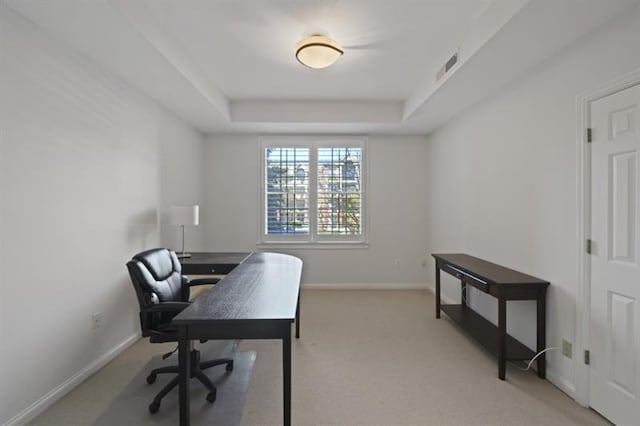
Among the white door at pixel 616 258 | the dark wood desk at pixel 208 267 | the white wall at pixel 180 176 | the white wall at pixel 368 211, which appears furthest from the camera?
the white wall at pixel 368 211

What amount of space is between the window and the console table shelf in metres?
1.91

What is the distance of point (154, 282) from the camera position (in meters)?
2.24

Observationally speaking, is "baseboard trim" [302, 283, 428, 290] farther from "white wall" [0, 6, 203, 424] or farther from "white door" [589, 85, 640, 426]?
"white door" [589, 85, 640, 426]

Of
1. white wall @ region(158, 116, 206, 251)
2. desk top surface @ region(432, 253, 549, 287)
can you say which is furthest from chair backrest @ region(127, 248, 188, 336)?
desk top surface @ region(432, 253, 549, 287)

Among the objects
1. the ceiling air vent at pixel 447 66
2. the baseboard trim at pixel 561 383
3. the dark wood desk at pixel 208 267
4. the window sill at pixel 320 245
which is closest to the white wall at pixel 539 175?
the baseboard trim at pixel 561 383

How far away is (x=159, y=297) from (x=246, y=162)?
315cm

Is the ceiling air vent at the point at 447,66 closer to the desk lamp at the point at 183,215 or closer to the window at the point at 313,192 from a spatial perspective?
the window at the point at 313,192

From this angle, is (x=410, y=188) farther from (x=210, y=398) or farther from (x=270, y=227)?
(x=210, y=398)

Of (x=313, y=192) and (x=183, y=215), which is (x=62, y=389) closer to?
(x=183, y=215)

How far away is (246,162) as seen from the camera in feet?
16.6

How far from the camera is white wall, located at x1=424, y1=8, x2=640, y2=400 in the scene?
2094 mm

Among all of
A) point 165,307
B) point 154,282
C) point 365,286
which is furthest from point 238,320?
point 365,286

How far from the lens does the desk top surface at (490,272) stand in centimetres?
248

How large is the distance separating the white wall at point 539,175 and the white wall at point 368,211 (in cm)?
125
